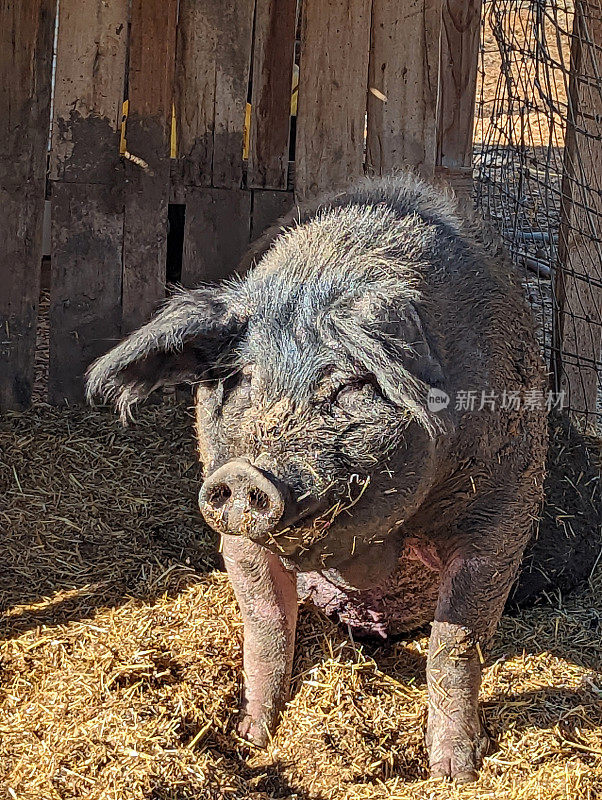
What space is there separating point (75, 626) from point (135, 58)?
2699mm

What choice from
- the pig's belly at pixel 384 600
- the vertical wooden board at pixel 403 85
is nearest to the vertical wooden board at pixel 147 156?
the vertical wooden board at pixel 403 85

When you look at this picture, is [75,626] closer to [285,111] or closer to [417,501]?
[417,501]

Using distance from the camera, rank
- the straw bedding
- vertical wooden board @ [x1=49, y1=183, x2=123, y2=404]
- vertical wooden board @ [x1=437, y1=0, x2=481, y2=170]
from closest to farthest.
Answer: the straw bedding, vertical wooden board @ [x1=49, y1=183, x2=123, y2=404], vertical wooden board @ [x1=437, y1=0, x2=481, y2=170]

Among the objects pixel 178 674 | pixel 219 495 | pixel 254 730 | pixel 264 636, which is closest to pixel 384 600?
pixel 264 636

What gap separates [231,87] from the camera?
5129mm

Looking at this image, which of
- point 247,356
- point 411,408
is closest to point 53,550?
point 247,356

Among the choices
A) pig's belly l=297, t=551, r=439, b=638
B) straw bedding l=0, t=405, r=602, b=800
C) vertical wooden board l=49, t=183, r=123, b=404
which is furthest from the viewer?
vertical wooden board l=49, t=183, r=123, b=404

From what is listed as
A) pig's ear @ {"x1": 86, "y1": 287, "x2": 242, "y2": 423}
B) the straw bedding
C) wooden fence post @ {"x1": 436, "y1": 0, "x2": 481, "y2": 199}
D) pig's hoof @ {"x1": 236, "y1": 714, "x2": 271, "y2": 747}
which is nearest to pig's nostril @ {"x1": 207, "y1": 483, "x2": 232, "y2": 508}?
pig's ear @ {"x1": 86, "y1": 287, "x2": 242, "y2": 423}

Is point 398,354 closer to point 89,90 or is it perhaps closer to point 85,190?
point 85,190

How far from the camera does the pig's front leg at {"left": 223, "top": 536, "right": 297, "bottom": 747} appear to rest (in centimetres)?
359

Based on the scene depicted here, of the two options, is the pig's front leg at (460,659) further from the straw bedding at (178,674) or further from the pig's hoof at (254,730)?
the pig's hoof at (254,730)

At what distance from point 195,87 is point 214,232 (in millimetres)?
705

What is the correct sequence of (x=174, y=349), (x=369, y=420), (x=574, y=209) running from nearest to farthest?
(x=369, y=420), (x=174, y=349), (x=574, y=209)

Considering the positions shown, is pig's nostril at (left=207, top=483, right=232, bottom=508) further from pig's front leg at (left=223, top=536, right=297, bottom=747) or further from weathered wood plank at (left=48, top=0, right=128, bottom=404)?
weathered wood plank at (left=48, top=0, right=128, bottom=404)
